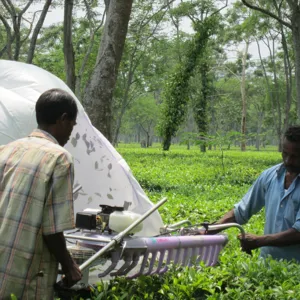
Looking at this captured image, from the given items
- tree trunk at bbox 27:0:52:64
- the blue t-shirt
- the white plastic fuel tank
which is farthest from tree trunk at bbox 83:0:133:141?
tree trunk at bbox 27:0:52:64

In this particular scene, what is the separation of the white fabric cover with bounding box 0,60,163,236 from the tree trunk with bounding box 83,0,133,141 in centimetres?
268

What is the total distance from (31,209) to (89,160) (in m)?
2.21

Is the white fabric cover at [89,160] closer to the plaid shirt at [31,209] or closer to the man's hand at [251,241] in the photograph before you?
A: the man's hand at [251,241]

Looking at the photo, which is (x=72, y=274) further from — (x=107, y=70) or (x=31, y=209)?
(x=107, y=70)

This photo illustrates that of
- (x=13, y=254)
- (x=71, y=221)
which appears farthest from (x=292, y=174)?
(x=13, y=254)

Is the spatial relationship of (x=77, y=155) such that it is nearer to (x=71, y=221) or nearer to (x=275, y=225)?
(x=275, y=225)

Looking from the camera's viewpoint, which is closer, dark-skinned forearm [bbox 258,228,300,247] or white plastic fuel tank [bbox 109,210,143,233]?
white plastic fuel tank [bbox 109,210,143,233]

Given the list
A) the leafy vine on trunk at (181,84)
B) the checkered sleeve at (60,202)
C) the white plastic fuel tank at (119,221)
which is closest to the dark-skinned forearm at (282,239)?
the white plastic fuel tank at (119,221)

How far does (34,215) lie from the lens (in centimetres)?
219

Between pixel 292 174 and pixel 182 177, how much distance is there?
8.22 metres

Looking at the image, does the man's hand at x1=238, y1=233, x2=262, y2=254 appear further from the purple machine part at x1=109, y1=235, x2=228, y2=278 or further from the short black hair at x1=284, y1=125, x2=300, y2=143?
the short black hair at x1=284, y1=125, x2=300, y2=143

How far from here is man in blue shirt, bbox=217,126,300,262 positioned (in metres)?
3.10

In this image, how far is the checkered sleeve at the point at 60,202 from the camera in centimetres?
218

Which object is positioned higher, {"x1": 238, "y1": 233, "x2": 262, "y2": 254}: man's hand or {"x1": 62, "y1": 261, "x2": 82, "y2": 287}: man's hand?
{"x1": 238, "y1": 233, "x2": 262, "y2": 254}: man's hand
